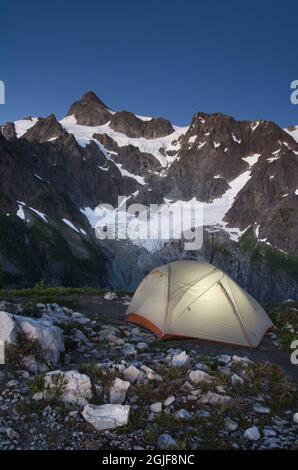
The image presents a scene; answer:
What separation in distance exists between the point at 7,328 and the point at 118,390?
3.37 meters

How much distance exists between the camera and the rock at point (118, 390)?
8297 millimetres

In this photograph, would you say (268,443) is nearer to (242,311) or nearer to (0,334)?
(0,334)

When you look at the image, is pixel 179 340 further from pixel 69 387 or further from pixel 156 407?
pixel 69 387

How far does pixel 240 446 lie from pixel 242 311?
9.53 metres

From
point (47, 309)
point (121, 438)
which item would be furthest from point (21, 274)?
point (121, 438)

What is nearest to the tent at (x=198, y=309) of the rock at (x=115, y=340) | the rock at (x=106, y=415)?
the rock at (x=115, y=340)

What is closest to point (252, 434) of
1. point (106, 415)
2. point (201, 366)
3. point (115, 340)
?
point (106, 415)

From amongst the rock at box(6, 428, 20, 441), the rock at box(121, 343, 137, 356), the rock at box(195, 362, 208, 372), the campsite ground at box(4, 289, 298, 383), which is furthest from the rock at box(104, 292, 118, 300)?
the rock at box(6, 428, 20, 441)

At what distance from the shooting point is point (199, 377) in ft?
31.5

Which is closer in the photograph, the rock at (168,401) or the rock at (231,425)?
the rock at (231,425)

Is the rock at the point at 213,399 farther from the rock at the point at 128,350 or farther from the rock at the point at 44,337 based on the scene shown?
the rock at the point at 44,337

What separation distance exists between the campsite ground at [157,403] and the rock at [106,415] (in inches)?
4.5

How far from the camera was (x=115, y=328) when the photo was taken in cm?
1505
